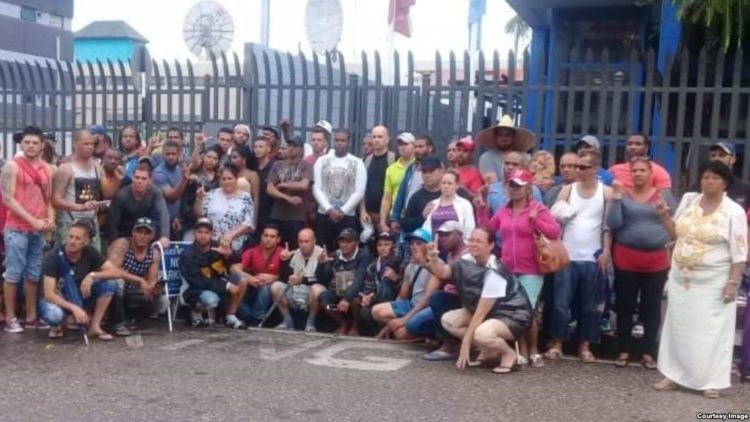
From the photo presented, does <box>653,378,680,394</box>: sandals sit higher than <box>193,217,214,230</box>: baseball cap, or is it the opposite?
<box>193,217,214,230</box>: baseball cap

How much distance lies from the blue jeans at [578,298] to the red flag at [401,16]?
17.4 m

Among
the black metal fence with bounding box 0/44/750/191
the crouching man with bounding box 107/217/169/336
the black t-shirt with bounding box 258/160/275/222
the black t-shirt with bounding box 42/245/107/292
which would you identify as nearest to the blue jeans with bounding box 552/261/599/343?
the black metal fence with bounding box 0/44/750/191

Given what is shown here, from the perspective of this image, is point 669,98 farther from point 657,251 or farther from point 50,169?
point 50,169

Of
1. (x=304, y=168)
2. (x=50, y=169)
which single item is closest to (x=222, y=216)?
(x=304, y=168)

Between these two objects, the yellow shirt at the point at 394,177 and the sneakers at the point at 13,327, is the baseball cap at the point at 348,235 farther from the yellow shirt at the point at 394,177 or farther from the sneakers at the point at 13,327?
the sneakers at the point at 13,327

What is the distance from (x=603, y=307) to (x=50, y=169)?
511cm

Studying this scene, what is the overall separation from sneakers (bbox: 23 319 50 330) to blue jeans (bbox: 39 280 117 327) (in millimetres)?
131

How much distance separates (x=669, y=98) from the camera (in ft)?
27.3

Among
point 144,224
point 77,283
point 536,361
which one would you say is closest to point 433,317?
point 536,361

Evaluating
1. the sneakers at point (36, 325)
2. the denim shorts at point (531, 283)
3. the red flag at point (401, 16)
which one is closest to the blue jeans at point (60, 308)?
the sneakers at point (36, 325)

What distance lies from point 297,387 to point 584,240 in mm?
2580

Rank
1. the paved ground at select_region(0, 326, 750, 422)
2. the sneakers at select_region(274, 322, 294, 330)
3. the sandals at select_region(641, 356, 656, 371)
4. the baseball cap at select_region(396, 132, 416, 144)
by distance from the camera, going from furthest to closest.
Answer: the baseball cap at select_region(396, 132, 416, 144), the sneakers at select_region(274, 322, 294, 330), the sandals at select_region(641, 356, 656, 371), the paved ground at select_region(0, 326, 750, 422)

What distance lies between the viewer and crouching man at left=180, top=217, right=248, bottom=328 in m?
8.00

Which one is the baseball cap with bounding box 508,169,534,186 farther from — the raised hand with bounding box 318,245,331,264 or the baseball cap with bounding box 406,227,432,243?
the raised hand with bounding box 318,245,331,264
